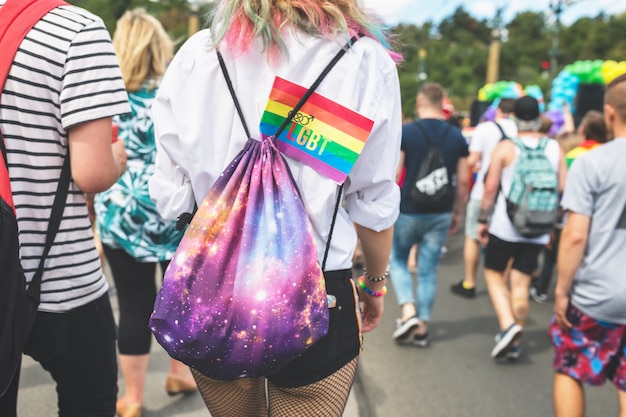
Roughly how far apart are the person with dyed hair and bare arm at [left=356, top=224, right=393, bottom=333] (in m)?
0.03

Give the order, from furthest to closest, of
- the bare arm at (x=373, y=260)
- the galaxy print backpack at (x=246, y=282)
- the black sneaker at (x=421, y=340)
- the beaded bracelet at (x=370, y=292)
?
the black sneaker at (x=421, y=340) < the beaded bracelet at (x=370, y=292) < the bare arm at (x=373, y=260) < the galaxy print backpack at (x=246, y=282)

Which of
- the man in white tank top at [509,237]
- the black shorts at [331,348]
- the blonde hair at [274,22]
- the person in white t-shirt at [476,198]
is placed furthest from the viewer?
the person in white t-shirt at [476,198]

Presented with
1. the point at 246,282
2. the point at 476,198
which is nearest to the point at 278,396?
the point at 246,282

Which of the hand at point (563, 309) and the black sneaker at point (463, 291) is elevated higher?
the hand at point (563, 309)

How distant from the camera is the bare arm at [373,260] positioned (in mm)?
1632

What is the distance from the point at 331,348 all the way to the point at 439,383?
2443 millimetres

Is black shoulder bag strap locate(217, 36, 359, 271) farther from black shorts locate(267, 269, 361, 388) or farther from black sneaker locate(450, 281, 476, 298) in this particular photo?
black sneaker locate(450, 281, 476, 298)

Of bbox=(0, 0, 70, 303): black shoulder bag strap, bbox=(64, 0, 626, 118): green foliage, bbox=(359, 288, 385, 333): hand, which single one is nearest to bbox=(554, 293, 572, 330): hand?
bbox=(359, 288, 385, 333): hand

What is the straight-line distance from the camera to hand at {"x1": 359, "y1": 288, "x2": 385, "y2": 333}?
1859mm

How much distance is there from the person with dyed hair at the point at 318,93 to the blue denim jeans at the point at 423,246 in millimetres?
2724

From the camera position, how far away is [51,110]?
5.09ft

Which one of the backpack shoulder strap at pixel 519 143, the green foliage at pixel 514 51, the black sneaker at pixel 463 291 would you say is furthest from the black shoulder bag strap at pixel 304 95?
the green foliage at pixel 514 51

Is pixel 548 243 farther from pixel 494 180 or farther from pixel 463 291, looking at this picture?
pixel 494 180

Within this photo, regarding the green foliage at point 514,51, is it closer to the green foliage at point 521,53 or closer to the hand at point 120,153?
the green foliage at point 521,53
